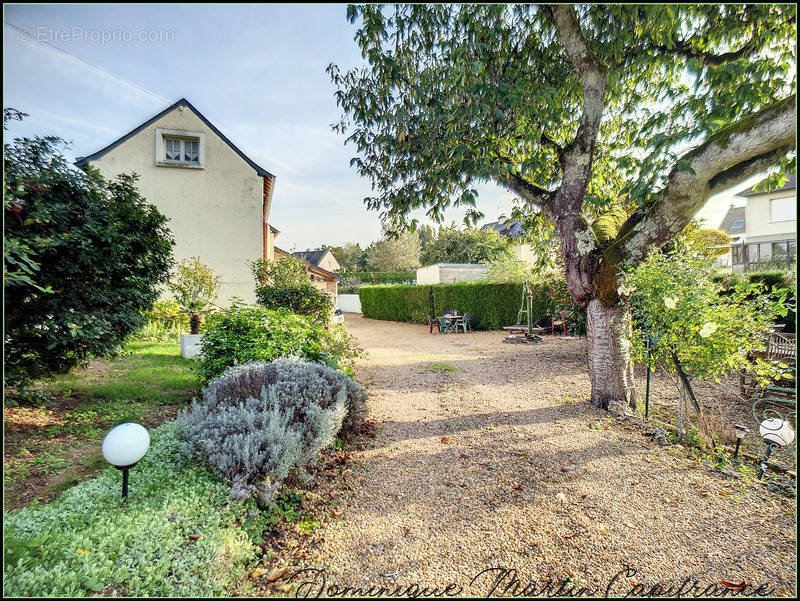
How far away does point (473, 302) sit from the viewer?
16953 mm

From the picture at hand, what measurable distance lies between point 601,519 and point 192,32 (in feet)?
16.4

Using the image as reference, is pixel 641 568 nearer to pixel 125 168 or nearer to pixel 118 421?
pixel 118 421

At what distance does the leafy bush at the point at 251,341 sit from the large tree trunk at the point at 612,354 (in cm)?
390

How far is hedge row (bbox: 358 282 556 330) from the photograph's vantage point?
15.0 m


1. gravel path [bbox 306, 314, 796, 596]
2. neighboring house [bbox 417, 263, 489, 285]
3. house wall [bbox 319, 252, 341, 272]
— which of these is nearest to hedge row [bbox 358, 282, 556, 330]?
neighboring house [bbox 417, 263, 489, 285]

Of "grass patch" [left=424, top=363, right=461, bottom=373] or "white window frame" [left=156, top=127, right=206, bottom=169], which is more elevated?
"white window frame" [left=156, top=127, right=206, bottom=169]

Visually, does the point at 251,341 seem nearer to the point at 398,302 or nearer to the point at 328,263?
the point at 398,302

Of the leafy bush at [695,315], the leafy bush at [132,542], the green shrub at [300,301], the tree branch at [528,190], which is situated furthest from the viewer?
the green shrub at [300,301]

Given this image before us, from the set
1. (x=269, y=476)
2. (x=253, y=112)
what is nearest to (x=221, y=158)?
(x=253, y=112)

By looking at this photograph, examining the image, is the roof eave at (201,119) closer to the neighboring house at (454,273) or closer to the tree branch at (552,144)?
the tree branch at (552,144)

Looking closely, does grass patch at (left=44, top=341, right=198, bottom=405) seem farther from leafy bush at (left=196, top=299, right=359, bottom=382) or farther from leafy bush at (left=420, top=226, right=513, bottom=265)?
leafy bush at (left=420, top=226, right=513, bottom=265)

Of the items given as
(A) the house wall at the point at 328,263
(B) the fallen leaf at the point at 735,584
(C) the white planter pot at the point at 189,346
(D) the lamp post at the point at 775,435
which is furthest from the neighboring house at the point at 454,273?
(A) the house wall at the point at 328,263

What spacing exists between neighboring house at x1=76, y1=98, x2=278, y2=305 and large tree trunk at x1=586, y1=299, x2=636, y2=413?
10507mm

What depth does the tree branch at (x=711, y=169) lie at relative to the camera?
325 cm
